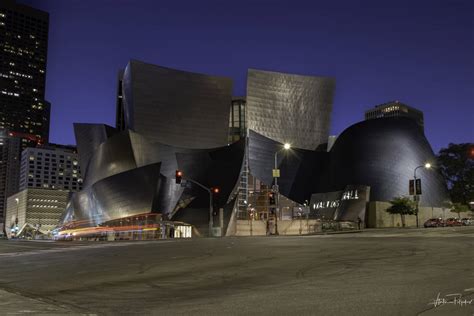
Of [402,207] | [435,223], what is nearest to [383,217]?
[402,207]

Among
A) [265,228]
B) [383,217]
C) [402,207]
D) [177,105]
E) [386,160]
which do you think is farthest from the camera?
[177,105]

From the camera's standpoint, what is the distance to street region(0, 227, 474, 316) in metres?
8.49

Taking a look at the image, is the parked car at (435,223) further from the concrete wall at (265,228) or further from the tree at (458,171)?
the tree at (458,171)

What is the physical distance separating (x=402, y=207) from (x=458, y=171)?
31030 millimetres

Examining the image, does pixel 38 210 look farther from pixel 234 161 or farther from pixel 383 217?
pixel 383 217

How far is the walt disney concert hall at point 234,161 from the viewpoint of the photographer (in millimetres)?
69625

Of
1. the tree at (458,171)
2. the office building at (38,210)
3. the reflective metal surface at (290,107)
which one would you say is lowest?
the office building at (38,210)

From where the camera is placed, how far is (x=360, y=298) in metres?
8.91

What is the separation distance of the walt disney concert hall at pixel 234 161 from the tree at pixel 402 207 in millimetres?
1828

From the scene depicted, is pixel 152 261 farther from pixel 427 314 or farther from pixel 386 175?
pixel 386 175

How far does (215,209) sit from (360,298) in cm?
6031

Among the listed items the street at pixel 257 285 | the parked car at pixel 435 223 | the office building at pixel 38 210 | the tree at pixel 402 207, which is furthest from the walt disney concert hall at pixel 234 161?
the office building at pixel 38 210

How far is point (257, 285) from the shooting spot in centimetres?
1135

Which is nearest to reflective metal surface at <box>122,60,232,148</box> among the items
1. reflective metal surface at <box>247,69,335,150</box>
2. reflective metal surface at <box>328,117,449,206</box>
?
reflective metal surface at <box>247,69,335,150</box>
